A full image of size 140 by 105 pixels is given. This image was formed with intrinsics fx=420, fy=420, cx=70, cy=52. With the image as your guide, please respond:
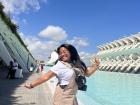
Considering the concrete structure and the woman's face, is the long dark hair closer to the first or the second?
the woman's face

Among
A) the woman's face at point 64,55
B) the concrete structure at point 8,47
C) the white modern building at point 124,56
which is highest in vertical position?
the white modern building at point 124,56

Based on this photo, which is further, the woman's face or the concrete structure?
the concrete structure

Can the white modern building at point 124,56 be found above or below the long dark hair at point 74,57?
above

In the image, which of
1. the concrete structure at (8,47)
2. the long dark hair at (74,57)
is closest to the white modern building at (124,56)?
the concrete structure at (8,47)

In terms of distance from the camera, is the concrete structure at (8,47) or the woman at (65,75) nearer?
the woman at (65,75)

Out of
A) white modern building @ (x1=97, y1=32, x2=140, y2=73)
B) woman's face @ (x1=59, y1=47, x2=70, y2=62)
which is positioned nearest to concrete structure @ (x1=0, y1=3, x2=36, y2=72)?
white modern building @ (x1=97, y1=32, x2=140, y2=73)

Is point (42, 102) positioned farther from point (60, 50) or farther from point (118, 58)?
point (118, 58)

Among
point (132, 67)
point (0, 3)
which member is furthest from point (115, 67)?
point (0, 3)

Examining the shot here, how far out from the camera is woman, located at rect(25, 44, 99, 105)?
531 centimetres

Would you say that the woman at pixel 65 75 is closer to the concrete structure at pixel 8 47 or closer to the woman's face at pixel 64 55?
the woman's face at pixel 64 55

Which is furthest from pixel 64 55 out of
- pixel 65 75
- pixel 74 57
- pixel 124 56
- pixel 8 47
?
pixel 124 56

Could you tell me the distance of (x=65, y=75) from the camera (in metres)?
5.35

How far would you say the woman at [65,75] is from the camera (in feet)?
17.4

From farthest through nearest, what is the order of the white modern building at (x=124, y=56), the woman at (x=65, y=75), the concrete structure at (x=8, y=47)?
the white modern building at (x=124, y=56)
the concrete structure at (x=8, y=47)
the woman at (x=65, y=75)
